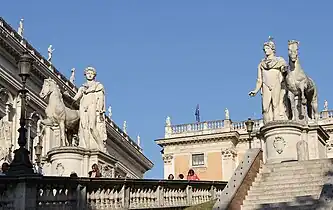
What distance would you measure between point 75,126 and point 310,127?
8.65m

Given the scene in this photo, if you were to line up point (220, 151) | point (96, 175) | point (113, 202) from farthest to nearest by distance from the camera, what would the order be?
point (220, 151)
point (96, 175)
point (113, 202)

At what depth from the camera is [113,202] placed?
19016 mm

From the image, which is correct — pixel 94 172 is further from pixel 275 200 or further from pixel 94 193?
pixel 275 200

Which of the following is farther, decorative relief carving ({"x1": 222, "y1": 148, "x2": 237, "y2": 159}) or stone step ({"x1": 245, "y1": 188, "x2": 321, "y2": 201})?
decorative relief carving ({"x1": 222, "y1": 148, "x2": 237, "y2": 159})

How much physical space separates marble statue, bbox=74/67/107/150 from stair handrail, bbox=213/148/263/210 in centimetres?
502

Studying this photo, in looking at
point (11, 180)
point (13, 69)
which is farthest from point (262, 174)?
point (13, 69)

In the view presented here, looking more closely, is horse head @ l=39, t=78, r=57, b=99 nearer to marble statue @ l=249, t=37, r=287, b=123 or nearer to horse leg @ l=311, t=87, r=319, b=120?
marble statue @ l=249, t=37, r=287, b=123

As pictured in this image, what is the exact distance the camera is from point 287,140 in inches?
966

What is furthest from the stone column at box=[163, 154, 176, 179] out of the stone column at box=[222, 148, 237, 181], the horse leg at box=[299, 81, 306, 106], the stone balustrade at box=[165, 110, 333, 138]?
the horse leg at box=[299, 81, 306, 106]

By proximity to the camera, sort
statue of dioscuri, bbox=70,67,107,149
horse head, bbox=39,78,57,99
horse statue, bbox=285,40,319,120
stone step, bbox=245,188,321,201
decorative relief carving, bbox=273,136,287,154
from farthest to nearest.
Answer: horse statue, bbox=285,40,319,120 → decorative relief carving, bbox=273,136,287,154 → horse head, bbox=39,78,57,99 → statue of dioscuri, bbox=70,67,107,149 → stone step, bbox=245,188,321,201

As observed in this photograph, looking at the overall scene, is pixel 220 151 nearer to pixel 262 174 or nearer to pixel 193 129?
pixel 193 129

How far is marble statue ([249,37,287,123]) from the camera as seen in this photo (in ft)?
83.6

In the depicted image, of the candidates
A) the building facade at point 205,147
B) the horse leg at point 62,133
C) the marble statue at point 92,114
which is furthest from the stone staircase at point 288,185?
the building facade at point 205,147

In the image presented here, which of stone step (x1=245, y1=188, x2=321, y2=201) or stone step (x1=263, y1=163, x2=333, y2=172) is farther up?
stone step (x1=263, y1=163, x2=333, y2=172)
